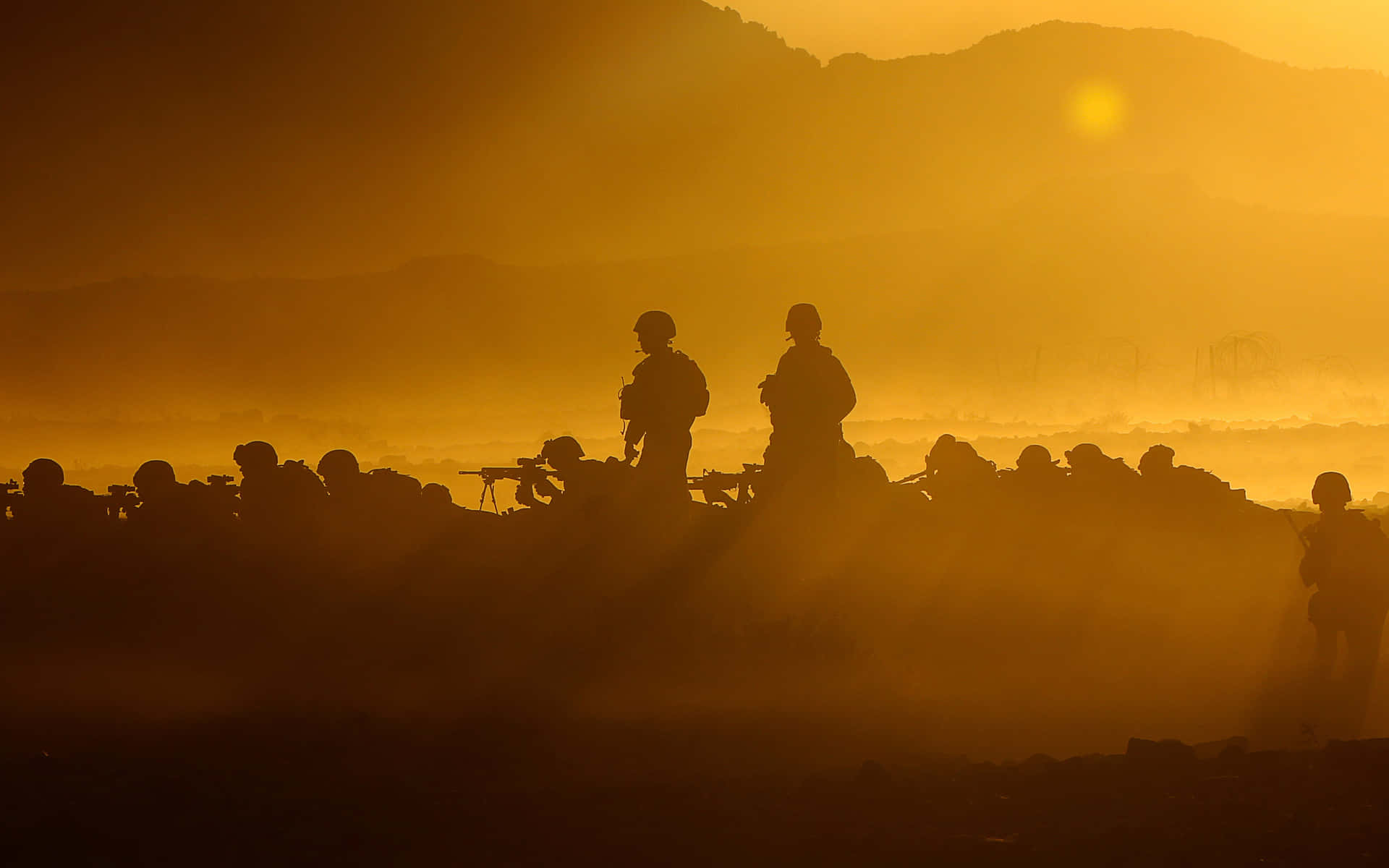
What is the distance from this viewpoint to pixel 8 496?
24531 millimetres

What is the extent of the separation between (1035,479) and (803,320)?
232 inches

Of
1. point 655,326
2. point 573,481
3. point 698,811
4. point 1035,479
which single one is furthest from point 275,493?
point 698,811

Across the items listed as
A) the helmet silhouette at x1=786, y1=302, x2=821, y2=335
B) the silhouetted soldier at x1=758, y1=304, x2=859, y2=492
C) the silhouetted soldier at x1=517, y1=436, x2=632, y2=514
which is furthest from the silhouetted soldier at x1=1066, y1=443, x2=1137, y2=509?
the silhouetted soldier at x1=517, y1=436, x2=632, y2=514

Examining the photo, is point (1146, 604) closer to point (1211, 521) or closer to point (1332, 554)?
point (1211, 521)

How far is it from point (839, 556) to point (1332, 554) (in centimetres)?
617

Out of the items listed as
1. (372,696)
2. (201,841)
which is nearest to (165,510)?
(372,696)

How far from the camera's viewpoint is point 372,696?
59.3 ft

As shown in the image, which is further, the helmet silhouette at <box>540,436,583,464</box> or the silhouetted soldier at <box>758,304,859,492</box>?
the helmet silhouette at <box>540,436,583,464</box>

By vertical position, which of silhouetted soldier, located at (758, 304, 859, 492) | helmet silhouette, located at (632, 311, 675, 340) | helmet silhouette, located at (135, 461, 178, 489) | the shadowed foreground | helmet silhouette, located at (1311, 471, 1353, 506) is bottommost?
the shadowed foreground

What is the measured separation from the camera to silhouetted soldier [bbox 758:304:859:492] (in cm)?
2044

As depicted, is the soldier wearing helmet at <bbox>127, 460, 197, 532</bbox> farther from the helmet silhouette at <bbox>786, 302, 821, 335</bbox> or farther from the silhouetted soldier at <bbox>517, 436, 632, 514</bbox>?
the helmet silhouette at <bbox>786, 302, 821, 335</bbox>

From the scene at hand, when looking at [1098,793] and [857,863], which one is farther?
[1098,793]

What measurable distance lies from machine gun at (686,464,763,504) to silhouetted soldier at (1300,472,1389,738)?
293 inches

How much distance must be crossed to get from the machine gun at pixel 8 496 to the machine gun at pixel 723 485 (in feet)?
33.9
